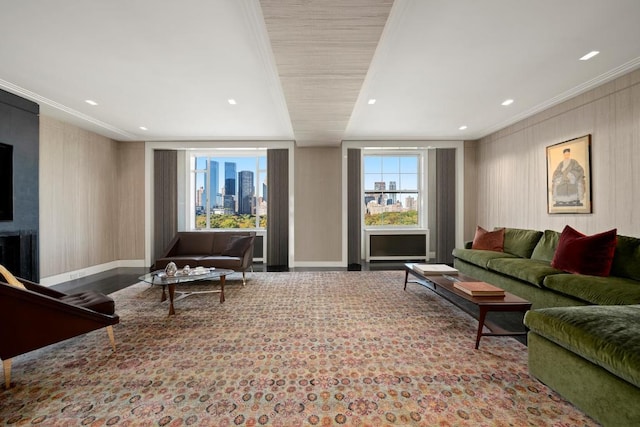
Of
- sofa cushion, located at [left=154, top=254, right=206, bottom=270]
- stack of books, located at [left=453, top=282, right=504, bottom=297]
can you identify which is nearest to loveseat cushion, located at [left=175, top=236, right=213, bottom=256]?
sofa cushion, located at [left=154, top=254, right=206, bottom=270]

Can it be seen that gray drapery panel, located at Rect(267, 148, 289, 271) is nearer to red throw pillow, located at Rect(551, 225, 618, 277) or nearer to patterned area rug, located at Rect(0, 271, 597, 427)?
patterned area rug, located at Rect(0, 271, 597, 427)

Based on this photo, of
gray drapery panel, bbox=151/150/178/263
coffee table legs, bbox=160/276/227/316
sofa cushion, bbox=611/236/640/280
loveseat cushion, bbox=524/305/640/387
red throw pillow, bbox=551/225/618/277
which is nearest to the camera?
loveseat cushion, bbox=524/305/640/387

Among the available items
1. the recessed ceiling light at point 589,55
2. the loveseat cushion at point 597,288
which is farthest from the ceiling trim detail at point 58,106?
the loveseat cushion at point 597,288

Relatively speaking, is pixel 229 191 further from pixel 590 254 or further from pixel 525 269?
pixel 590 254

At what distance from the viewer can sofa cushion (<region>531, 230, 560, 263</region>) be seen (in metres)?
3.78

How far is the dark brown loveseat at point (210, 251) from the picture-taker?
15.0ft

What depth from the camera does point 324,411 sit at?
164 centimetres

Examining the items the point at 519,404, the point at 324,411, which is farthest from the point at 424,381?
the point at 324,411

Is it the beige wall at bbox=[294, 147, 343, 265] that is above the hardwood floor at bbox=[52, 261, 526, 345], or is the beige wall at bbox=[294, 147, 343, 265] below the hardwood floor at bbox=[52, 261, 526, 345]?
above

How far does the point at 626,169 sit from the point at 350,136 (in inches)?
159

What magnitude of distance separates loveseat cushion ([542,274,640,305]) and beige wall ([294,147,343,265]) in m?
3.90

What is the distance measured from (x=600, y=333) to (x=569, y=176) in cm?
335

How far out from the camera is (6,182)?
3766mm

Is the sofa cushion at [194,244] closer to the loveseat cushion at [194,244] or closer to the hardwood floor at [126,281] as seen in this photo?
the loveseat cushion at [194,244]
